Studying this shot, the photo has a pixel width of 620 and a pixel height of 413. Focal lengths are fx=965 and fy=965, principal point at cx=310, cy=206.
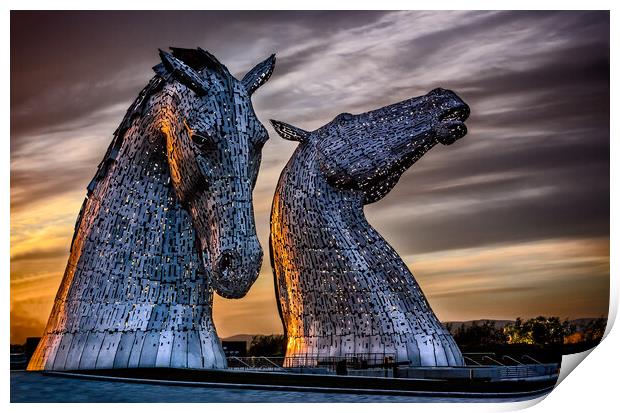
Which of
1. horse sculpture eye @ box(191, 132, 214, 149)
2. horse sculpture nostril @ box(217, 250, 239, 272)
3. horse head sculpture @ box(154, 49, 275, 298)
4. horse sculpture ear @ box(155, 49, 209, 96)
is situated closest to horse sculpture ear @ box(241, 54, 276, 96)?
horse head sculpture @ box(154, 49, 275, 298)

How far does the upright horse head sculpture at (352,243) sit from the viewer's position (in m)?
10.5

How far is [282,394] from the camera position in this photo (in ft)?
26.3

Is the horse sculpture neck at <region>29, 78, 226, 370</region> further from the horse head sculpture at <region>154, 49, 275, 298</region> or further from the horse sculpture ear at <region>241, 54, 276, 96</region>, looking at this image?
the horse sculpture ear at <region>241, 54, 276, 96</region>

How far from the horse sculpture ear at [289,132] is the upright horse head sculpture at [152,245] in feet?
10.9

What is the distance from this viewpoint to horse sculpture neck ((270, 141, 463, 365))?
10.5 meters

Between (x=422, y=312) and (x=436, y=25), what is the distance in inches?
127

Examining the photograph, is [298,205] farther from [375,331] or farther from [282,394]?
[282,394]

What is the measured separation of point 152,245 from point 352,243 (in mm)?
3604

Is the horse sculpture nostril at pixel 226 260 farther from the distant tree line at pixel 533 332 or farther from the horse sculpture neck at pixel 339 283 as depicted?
the distant tree line at pixel 533 332

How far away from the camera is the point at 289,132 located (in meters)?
11.2

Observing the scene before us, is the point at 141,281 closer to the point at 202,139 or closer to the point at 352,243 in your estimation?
the point at 202,139

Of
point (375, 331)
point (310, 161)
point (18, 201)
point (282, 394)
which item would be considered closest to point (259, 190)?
point (310, 161)

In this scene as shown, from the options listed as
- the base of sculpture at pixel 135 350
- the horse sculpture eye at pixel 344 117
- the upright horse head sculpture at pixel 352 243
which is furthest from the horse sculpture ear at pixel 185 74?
the horse sculpture eye at pixel 344 117
